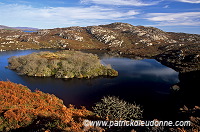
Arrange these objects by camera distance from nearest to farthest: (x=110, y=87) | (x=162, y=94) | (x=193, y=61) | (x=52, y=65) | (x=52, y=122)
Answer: (x=52, y=122) < (x=162, y=94) < (x=110, y=87) < (x=52, y=65) < (x=193, y=61)

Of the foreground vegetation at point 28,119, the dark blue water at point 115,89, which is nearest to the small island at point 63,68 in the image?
the dark blue water at point 115,89

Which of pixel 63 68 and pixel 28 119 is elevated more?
pixel 28 119

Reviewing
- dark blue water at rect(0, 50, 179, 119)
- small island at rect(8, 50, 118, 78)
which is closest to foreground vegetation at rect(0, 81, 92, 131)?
dark blue water at rect(0, 50, 179, 119)

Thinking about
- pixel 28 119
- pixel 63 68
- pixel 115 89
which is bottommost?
pixel 115 89

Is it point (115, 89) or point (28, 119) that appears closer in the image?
point (28, 119)

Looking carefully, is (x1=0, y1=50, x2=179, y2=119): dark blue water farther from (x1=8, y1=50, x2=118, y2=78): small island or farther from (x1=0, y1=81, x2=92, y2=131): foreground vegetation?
(x1=0, y1=81, x2=92, y2=131): foreground vegetation

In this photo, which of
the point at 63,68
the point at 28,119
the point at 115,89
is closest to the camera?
the point at 28,119

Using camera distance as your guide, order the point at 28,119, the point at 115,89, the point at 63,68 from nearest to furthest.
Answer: the point at 28,119
the point at 115,89
the point at 63,68

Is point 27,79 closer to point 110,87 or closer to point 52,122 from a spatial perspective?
point 110,87

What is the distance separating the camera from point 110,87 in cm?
6681

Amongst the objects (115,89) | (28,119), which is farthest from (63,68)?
(28,119)

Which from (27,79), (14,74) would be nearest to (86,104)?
(27,79)

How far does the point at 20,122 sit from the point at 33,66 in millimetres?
68777

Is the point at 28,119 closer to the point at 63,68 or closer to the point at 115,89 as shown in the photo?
the point at 115,89
